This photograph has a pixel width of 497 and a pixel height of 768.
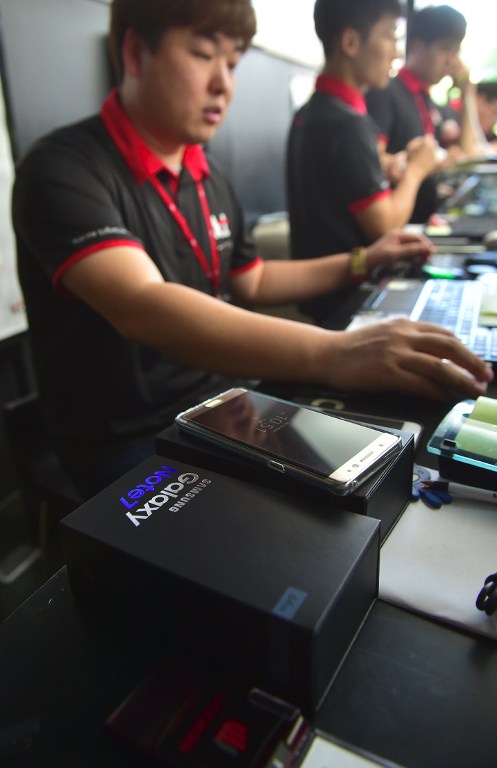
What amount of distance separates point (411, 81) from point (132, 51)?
1.65 metres

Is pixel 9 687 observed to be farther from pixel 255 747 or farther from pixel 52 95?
pixel 52 95

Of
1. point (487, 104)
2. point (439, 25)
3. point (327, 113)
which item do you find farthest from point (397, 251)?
point (487, 104)

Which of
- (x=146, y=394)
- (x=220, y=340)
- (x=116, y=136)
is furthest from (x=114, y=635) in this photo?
(x=116, y=136)

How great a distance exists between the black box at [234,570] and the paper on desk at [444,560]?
31 millimetres

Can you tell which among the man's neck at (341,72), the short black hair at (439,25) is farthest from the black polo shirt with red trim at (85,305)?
the short black hair at (439,25)

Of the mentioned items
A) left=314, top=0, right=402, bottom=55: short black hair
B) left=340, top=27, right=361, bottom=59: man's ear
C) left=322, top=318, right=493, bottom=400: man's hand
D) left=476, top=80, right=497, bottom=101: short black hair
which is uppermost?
left=314, top=0, right=402, bottom=55: short black hair

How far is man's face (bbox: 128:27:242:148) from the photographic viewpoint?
992 millimetres

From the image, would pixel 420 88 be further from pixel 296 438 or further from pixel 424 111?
pixel 296 438

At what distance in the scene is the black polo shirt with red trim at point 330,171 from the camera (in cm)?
146

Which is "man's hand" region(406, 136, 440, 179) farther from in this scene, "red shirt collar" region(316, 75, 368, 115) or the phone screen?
the phone screen

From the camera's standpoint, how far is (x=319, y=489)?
424 mm

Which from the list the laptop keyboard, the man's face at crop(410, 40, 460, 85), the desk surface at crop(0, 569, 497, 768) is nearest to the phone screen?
the desk surface at crop(0, 569, 497, 768)

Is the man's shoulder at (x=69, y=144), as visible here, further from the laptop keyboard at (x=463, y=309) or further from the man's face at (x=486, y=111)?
the man's face at (x=486, y=111)

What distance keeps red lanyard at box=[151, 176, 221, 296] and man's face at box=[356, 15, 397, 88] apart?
2.39 feet
